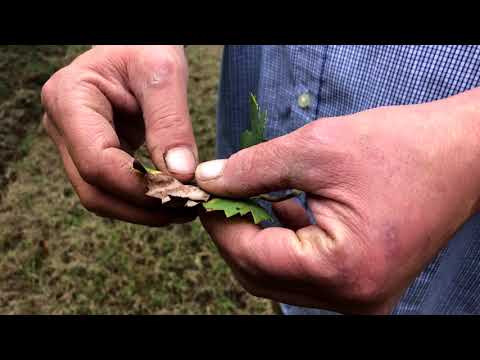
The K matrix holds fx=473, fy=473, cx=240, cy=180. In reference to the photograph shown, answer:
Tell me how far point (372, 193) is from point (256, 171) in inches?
10.8

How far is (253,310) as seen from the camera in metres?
2.73

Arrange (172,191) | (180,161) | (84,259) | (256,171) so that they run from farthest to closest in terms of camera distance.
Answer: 1. (84,259)
2. (180,161)
3. (172,191)
4. (256,171)

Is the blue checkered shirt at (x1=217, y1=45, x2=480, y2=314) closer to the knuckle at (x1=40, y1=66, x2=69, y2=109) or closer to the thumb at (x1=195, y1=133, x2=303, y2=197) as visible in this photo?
the thumb at (x1=195, y1=133, x2=303, y2=197)

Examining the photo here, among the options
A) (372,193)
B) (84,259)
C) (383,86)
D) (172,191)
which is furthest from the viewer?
(84,259)

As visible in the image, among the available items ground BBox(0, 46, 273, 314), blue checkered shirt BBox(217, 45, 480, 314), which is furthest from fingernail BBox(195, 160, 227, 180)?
ground BBox(0, 46, 273, 314)

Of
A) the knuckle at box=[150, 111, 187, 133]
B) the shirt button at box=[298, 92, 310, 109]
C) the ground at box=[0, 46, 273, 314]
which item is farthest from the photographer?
the ground at box=[0, 46, 273, 314]

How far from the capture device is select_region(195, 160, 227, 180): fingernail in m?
1.21

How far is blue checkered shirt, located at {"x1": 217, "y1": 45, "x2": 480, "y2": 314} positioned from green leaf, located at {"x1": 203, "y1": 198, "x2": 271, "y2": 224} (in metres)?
0.57

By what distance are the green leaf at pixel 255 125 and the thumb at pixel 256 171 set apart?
13 cm

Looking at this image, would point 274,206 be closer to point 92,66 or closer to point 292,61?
point 292,61

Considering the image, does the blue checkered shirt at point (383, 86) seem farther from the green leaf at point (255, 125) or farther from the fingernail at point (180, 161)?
the fingernail at point (180, 161)

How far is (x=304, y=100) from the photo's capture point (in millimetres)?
1717

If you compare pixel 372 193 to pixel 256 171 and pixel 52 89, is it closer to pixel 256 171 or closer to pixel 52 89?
pixel 256 171

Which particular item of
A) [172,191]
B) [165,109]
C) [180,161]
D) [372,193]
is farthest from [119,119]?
[372,193]
